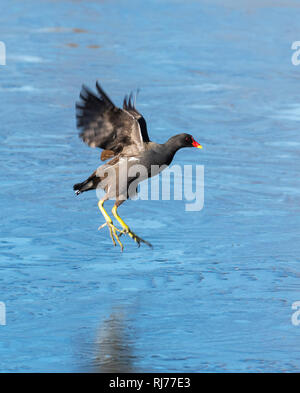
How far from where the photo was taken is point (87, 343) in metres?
6.31

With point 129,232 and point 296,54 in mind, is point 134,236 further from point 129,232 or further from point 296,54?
point 296,54

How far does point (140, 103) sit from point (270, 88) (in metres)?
1.98

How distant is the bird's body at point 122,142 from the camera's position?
7.09 metres

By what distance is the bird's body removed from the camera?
23.3 ft

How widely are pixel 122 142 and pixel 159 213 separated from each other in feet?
5.72

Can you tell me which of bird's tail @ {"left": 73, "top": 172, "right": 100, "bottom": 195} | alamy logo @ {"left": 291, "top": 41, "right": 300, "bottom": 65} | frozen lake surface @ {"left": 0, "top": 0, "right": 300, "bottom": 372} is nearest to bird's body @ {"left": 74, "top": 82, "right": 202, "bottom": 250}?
bird's tail @ {"left": 73, "top": 172, "right": 100, "bottom": 195}

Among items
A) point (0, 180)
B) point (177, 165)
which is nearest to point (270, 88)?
point (177, 165)

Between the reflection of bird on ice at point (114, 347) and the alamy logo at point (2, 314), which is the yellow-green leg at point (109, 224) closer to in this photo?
the reflection of bird on ice at point (114, 347)

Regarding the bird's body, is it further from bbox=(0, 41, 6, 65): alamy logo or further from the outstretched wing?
bbox=(0, 41, 6, 65): alamy logo

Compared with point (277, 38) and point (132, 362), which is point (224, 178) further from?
point (277, 38)

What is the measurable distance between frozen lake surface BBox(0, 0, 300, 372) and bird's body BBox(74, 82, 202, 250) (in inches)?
29.8

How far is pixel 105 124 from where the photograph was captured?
23.5 ft

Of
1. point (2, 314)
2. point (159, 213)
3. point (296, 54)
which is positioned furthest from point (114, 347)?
point (296, 54)

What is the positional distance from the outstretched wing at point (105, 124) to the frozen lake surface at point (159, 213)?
104 centimetres
